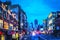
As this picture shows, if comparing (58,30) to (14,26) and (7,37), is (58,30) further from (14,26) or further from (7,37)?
(7,37)

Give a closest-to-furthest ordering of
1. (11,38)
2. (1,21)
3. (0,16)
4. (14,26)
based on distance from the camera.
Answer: (11,38), (0,16), (1,21), (14,26)

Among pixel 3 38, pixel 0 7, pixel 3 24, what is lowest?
pixel 3 38

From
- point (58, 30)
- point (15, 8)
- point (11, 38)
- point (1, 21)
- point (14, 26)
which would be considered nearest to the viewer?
point (11, 38)

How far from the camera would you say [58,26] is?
92.7 m

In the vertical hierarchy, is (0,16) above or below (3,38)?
above

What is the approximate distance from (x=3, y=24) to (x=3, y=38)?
8.61 metres

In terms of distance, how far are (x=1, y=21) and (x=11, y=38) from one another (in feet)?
31.7

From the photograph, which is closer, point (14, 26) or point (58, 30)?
point (14, 26)

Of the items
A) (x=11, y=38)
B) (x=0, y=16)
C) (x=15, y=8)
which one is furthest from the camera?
(x=15, y=8)

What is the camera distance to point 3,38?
42.0 meters

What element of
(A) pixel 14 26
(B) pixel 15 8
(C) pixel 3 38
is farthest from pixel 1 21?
(B) pixel 15 8

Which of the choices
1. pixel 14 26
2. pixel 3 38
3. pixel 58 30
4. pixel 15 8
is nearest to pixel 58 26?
pixel 58 30

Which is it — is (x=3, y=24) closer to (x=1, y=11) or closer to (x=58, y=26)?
(x=1, y=11)

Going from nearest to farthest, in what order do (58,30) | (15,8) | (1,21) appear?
(1,21) < (15,8) < (58,30)
